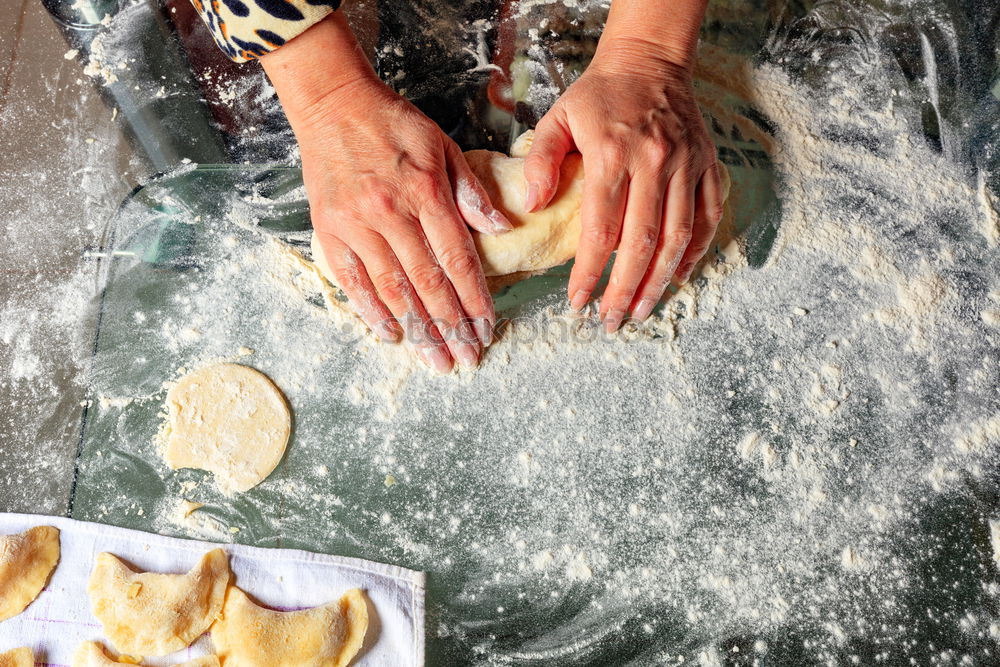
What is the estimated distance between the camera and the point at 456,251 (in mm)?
1260

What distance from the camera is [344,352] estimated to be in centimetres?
147

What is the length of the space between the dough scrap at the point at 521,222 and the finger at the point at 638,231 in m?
0.11

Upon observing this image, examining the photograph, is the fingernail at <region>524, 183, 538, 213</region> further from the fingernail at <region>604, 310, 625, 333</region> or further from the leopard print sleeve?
the leopard print sleeve

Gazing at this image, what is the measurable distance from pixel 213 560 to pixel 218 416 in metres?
0.29

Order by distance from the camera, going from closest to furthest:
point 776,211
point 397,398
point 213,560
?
point 213,560 → point 397,398 → point 776,211

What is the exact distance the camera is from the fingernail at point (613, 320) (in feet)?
4.61

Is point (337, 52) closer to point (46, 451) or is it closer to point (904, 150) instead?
point (46, 451)

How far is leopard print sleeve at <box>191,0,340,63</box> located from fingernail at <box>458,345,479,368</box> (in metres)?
0.69

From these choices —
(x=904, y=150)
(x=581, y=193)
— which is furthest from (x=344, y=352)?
(x=904, y=150)

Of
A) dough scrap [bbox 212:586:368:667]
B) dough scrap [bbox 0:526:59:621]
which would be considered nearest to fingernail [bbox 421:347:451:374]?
dough scrap [bbox 212:586:368:667]

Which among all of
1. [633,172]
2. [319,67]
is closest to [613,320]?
[633,172]

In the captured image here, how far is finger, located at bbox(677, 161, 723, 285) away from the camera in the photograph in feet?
4.50

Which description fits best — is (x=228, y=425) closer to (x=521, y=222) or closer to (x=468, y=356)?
(x=468, y=356)

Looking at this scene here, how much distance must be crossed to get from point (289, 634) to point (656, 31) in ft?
4.63
